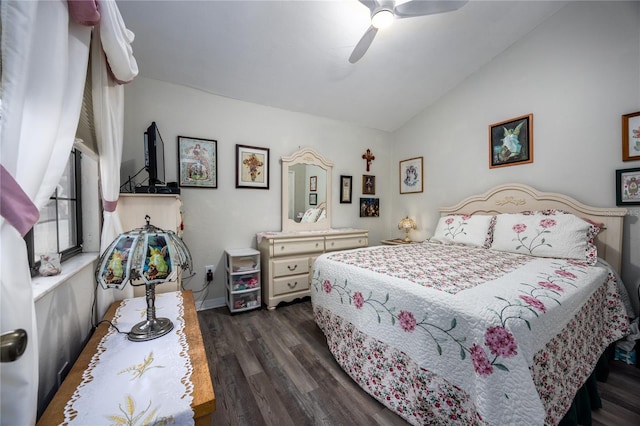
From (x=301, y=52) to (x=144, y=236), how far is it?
222cm

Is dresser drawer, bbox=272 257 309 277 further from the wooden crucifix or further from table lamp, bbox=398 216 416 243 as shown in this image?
the wooden crucifix

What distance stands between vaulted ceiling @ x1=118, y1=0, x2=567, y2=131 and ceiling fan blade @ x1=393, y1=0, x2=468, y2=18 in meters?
0.48

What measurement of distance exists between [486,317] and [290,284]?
2083 millimetres

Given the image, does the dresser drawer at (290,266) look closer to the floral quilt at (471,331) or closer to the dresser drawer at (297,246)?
the dresser drawer at (297,246)

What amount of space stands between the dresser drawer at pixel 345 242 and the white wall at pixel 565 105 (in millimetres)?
1279

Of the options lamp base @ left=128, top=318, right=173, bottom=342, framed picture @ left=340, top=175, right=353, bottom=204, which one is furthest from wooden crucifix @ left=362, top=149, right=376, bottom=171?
lamp base @ left=128, top=318, right=173, bottom=342

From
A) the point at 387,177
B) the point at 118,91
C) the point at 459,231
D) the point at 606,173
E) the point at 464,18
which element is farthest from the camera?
the point at 387,177

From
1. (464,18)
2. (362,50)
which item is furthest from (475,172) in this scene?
(362,50)

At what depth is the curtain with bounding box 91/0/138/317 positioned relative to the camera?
931 mm

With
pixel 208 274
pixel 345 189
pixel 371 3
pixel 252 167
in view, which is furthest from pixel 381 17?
pixel 208 274

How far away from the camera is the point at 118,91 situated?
1.31m

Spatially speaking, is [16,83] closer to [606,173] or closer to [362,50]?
[362,50]

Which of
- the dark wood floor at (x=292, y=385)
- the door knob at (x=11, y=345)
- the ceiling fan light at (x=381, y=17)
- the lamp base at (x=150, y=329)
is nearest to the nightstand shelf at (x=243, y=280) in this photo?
the dark wood floor at (x=292, y=385)

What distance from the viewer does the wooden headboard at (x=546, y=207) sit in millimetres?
1911
